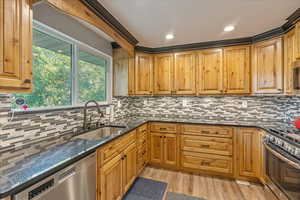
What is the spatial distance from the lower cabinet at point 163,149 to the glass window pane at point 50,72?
1.70 meters

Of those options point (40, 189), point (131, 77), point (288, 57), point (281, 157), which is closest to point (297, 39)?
point (288, 57)

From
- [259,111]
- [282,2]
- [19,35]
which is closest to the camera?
[19,35]

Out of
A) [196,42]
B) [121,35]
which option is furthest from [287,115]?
[121,35]

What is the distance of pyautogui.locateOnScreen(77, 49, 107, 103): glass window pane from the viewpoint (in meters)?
2.15

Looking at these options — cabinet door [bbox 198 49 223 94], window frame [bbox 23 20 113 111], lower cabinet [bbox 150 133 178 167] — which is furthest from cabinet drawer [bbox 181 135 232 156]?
window frame [bbox 23 20 113 111]

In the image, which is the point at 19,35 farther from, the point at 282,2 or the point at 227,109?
the point at 227,109

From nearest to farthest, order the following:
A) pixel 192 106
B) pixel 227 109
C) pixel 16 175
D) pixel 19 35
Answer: pixel 16 175, pixel 19 35, pixel 227 109, pixel 192 106

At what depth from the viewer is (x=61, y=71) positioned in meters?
1.86

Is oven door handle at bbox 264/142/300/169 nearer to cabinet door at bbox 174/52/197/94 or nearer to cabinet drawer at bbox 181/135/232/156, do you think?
cabinet drawer at bbox 181/135/232/156

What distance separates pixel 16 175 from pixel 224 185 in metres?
2.63

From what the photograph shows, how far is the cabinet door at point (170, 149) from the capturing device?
2701mm

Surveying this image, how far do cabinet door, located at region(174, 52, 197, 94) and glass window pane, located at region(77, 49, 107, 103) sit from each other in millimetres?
1475

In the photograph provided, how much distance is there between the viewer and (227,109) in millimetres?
2926

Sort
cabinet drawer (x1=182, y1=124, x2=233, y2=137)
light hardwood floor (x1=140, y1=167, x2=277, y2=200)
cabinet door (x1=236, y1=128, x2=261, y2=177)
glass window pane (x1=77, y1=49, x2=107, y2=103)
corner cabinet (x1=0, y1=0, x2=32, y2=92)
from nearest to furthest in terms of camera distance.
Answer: corner cabinet (x1=0, y1=0, x2=32, y2=92) → light hardwood floor (x1=140, y1=167, x2=277, y2=200) → glass window pane (x1=77, y1=49, x2=107, y2=103) → cabinet door (x1=236, y1=128, x2=261, y2=177) → cabinet drawer (x1=182, y1=124, x2=233, y2=137)
